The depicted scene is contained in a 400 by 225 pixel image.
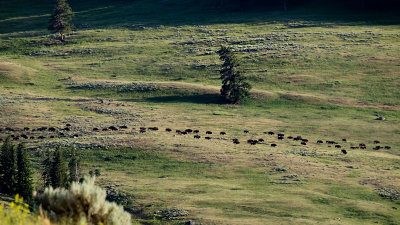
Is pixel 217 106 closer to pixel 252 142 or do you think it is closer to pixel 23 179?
pixel 252 142

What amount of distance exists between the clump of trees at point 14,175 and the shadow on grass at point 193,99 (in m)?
44.8

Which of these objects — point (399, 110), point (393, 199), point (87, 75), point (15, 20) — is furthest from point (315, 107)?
point (15, 20)

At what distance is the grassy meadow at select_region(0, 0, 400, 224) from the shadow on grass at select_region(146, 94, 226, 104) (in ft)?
1.24

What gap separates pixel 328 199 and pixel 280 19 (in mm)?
111870

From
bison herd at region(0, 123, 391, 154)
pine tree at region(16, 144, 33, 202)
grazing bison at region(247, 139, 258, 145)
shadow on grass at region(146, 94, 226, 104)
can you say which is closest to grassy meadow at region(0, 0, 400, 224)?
shadow on grass at region(146, 94, 226, 104)

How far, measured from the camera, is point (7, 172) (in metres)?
48.4

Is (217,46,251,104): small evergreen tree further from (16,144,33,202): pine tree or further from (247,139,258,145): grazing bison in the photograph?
(16,144,33,202): pine tree

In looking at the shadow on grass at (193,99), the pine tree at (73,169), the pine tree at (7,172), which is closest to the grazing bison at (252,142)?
the pine tree at (73,169)

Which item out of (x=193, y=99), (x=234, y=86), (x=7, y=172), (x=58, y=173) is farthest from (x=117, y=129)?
(x=234, y=86)

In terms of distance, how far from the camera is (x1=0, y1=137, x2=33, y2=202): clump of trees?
47688 millimetres

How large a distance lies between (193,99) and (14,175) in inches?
1890

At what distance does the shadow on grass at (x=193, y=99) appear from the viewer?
91438 mm

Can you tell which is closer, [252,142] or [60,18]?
[252,142]

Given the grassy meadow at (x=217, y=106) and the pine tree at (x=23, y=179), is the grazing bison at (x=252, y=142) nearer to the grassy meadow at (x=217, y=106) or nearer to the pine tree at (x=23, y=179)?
the grassy meadow at (x=217, y=106)
